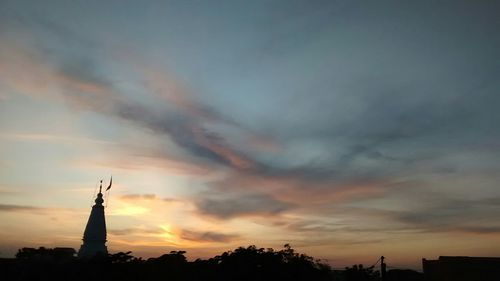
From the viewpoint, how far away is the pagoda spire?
60.0 meters

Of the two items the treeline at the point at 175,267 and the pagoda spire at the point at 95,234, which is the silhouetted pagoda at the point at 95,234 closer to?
the pagoda spire at the point at 95,234

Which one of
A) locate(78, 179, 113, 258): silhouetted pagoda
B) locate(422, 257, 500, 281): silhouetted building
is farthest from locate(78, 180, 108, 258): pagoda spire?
locate(422, 257, 500, 281): silhouetted building

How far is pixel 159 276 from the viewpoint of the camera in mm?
34000

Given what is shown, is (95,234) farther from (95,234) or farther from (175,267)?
(175,267)

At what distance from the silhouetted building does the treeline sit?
1182 cm

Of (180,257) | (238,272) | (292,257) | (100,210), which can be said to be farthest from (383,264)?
(100,210)

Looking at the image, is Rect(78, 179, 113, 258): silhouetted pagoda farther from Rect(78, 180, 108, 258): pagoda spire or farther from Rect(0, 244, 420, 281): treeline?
Rect(0, 244, 420, 281): treeline

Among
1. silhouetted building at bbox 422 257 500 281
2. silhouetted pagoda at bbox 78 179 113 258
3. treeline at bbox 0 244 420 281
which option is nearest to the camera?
treeline at bbox 0 244 420 281

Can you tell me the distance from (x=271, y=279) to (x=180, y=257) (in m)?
8.44

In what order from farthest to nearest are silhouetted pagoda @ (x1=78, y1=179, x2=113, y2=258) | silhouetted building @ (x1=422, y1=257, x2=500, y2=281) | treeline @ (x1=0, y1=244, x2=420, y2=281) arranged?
silhouetted pagoda @ (x1=78, y1=179, x2=113, y2=258)
silhouetted building @ (x1=422, y1=257, x2=500, y2=281)
treeline @ (x1=0, y1=244, x2=420, y2=281)

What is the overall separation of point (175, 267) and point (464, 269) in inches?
1180

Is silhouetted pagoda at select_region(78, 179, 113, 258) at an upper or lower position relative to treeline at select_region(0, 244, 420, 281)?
upper

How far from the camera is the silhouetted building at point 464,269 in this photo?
43.5 metres

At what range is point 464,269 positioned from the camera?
44.8 meters
